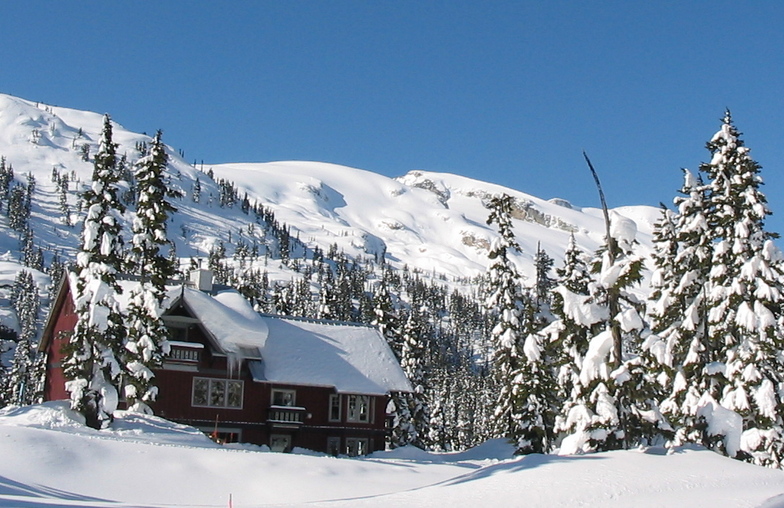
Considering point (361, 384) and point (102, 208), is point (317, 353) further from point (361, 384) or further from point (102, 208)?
point (102, 208)

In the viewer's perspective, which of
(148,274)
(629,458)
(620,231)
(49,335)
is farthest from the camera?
(49,335)

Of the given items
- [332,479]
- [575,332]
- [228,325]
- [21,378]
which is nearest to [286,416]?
[228,325]

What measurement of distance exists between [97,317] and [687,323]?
2420cm

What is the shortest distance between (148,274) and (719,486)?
95.2ft

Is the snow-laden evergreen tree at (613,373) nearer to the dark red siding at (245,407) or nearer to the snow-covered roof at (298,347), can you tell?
the snow-covered roof at (298,347)

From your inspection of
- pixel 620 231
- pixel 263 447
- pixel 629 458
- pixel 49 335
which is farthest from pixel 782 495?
pixel 49 335

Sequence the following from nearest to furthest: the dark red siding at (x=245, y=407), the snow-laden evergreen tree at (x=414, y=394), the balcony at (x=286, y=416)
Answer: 1. the dark red siding at (x=245, y=407)
2. the balcony at (x=286, y=416)
3. the snow-laden evergreen tree at (x=414, y=394)

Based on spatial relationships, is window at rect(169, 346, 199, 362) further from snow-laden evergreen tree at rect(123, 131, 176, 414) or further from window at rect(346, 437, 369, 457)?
window at rect(346, 437, 369, 457)

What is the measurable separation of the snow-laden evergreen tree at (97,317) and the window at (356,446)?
18.8 metres

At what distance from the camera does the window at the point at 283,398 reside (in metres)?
49.5

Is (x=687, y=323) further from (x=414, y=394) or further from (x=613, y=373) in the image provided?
(x=414, y=394)

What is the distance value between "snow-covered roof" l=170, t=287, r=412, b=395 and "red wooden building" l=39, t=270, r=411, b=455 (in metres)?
0.06

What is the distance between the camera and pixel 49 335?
Answer: 53.8 metres

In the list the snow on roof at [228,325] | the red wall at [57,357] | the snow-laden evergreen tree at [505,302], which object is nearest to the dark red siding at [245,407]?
the red wall at [57,357]
